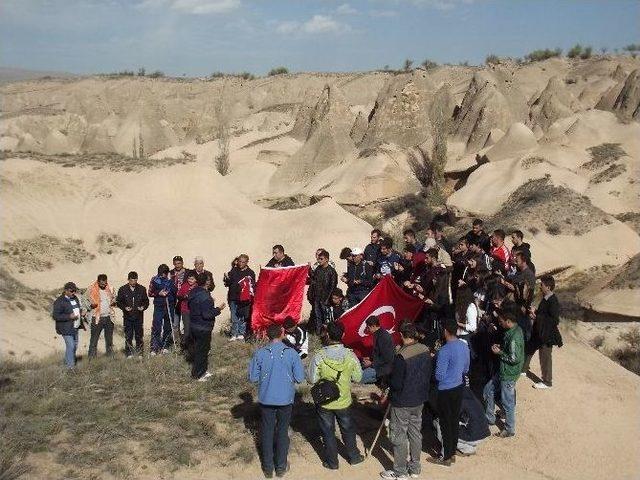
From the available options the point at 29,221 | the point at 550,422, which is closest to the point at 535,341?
the point at 550,422

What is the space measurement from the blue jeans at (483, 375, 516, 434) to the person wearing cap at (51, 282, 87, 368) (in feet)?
19.3

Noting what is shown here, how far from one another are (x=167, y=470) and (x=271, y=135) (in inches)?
1544

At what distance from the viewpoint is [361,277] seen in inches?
413

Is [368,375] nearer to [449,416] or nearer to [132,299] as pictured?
[449,416]

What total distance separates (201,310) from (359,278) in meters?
2.91

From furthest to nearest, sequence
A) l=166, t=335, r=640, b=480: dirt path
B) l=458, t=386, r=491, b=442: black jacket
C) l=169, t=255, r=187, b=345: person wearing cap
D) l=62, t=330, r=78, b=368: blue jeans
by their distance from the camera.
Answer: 1. l=169, t=255, r=187, b=345: person wearing cap
2. l=62, t=330, r=78, b=368: blue jeans
3. l=458, t=386, r=491, b=442: black jacket
4. l=166, t=335, r=640, b=480: dirt path

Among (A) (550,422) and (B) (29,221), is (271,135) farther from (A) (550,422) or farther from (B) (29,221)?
(A) (550,422)

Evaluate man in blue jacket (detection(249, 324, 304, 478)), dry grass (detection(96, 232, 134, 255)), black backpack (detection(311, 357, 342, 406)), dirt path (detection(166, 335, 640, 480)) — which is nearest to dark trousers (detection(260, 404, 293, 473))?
man in blue jacket (detection(249, 324, 304, 478))

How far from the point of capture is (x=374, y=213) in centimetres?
2725

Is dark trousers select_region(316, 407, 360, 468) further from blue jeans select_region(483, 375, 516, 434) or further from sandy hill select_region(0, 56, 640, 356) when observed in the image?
sandy hill select_region(0, 56, 640, 356)

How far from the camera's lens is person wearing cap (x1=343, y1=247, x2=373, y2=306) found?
10.5m

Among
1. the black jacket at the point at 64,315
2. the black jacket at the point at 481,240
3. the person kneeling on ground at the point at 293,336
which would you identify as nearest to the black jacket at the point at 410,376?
the person kneeling on ground at the point at 293,336

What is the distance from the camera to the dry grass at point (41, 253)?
1834cm

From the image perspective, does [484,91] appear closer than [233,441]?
No
